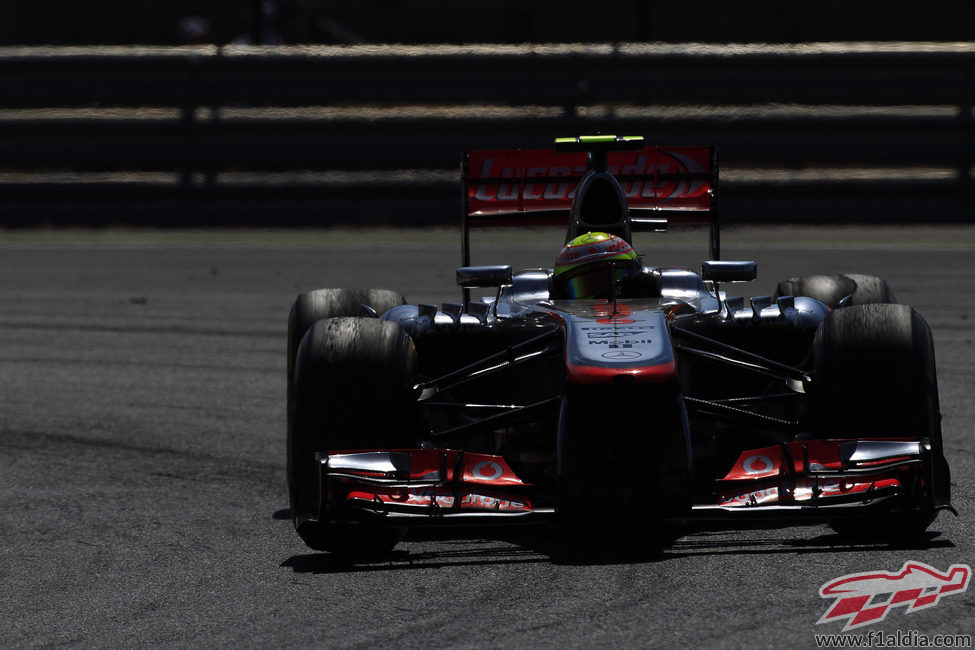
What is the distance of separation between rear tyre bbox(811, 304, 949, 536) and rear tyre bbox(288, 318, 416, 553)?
1499mm

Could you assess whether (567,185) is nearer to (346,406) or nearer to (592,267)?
(592,267)

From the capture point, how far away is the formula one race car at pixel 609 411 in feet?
18.2

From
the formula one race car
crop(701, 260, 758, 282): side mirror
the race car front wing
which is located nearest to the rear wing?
the formula one race car

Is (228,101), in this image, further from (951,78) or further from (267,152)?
(951,78)

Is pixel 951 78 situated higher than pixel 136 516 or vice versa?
pixel 951 78

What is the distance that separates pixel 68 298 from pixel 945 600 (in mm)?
9602

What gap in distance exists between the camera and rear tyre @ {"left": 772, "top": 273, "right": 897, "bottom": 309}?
768 cm

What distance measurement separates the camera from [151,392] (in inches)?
375

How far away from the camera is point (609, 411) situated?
18.5 feet

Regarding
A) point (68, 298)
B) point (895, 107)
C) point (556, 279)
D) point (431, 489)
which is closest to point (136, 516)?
point (431, 489)

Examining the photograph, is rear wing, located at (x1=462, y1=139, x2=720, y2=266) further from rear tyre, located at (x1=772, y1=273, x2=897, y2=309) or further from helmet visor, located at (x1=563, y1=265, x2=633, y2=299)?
helmet visor, located at (x1=563, y1=265, x2=633, y2=299)

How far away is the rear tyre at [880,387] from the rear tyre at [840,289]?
167cm

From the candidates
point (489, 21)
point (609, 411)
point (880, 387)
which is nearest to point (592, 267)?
point (609, 411)

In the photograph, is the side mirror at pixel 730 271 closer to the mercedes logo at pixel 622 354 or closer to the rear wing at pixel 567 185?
the mercedes logo at pixel 622 354
